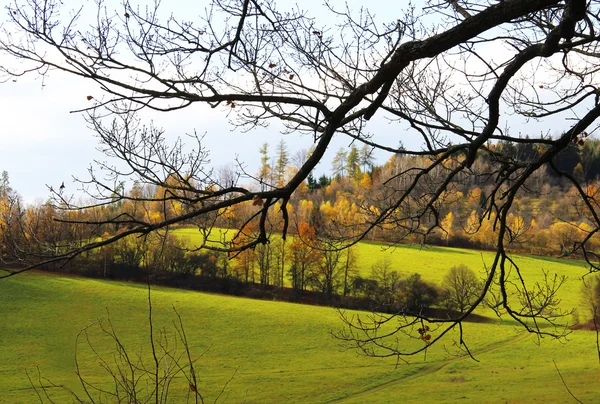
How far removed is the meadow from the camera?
73.7 ft

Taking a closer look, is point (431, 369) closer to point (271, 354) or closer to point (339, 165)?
point (271, 354)

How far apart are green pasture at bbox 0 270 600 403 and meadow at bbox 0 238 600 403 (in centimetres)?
7

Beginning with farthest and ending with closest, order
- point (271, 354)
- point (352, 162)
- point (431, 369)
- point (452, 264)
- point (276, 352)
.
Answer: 1. point (352, 162)
2. point (452, 264)
3. point (276, 352)
4. point (271, 354)
5. point (431, 369)

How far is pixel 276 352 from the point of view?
101 feet

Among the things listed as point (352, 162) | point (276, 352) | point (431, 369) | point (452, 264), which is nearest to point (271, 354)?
point (276, 352)

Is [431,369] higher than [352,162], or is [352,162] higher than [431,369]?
[352,162]

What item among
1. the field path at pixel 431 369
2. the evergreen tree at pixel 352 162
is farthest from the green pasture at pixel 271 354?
the evergreen tree at pixel 352 162

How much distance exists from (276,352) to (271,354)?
0.53 meters

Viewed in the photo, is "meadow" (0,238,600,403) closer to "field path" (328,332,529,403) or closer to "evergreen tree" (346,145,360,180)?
"field path" (328,332,529,403)

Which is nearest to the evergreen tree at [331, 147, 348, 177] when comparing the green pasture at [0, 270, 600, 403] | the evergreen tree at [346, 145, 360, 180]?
the evergreen tree at [346, 145, 360, 180]

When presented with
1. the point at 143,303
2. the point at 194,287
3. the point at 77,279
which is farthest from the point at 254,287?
the point at 77,279

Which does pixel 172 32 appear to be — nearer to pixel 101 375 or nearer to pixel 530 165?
pixel 530 165

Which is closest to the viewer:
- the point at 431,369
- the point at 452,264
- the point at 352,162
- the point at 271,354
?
the point at 431,369

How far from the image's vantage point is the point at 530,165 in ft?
11.8
